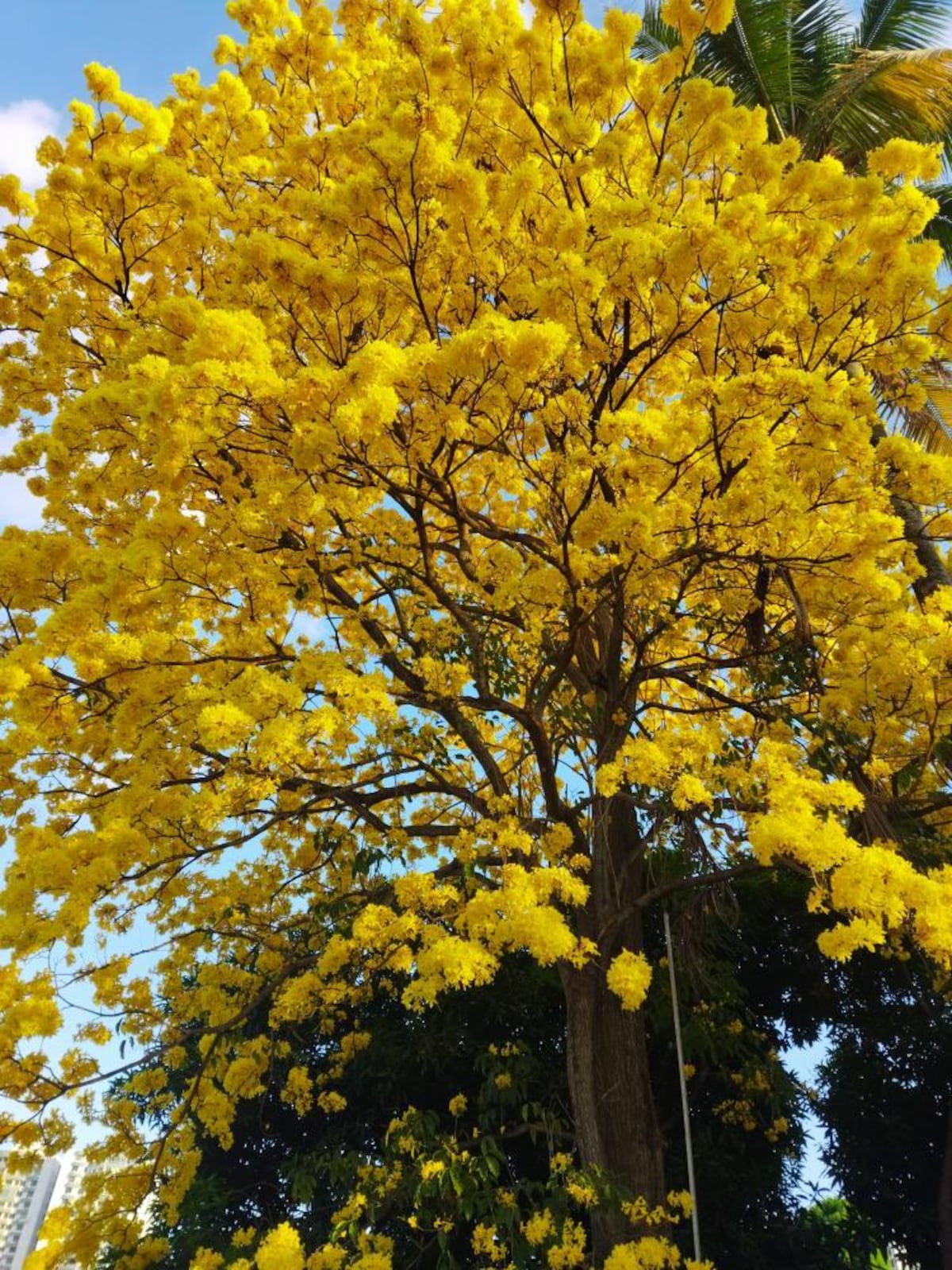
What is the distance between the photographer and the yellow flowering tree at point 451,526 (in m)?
3.06

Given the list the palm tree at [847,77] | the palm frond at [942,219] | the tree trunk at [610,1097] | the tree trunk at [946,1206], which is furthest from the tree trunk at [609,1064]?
the palm frond at [942,219]

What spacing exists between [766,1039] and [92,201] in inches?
247

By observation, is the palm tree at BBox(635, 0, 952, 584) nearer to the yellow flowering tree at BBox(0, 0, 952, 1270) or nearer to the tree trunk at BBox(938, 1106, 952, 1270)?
the yellow flowering tree at BBox(0, 0, 952, 1270)

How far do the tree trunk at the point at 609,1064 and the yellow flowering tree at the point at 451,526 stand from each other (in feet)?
0.07

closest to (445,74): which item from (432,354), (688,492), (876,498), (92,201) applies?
(432,354)

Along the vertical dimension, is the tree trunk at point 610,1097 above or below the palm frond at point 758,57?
below

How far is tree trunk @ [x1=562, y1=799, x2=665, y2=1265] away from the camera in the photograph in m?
3.71

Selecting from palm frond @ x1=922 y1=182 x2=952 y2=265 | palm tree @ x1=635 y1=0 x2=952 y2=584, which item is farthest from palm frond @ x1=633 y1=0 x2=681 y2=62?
palm frond @ x1=922 y1=182 x2=952 y2=265

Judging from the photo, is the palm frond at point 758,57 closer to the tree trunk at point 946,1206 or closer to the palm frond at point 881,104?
the palm frond at point 881,104

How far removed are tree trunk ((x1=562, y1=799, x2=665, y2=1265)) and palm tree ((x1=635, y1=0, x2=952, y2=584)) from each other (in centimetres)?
511

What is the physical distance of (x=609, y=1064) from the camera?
4008 mm

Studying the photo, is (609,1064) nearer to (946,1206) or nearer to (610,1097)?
(610,1097)

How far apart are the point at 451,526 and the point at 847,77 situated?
5.50 metres

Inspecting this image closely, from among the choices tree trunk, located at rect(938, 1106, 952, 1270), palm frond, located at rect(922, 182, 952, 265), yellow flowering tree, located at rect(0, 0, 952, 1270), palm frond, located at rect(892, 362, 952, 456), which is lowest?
tree trunk, located at rect(938, 1106, 952, 1270)
